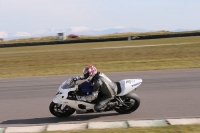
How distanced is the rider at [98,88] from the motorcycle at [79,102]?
12 cm

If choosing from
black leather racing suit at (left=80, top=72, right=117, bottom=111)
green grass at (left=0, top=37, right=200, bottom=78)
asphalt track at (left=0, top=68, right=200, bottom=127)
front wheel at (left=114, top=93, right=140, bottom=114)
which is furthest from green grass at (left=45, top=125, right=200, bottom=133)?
green grass at (left=0, top=37, right=200, bottom=78)

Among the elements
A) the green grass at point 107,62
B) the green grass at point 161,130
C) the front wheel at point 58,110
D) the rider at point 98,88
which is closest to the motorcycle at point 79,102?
the front wheel at point 58,110

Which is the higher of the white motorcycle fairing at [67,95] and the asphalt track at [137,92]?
the white motorcycle fairing at [67,95]

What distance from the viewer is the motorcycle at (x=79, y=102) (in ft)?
29.1

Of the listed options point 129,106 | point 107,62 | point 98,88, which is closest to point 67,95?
point 98,88

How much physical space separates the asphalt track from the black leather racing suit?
390 mm

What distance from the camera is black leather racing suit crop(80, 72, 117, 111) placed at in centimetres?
878

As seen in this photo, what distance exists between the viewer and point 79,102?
8.88m

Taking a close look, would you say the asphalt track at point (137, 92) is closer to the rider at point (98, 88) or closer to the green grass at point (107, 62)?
the rider at point (98, 88)

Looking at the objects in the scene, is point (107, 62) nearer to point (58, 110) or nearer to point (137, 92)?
point (137, 92)

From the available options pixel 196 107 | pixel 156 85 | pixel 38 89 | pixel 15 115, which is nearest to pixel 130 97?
pixel 196 107

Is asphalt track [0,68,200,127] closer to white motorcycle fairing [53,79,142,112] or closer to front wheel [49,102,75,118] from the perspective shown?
front wheel [49,102,75,118]

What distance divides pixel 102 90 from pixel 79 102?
0.67 metres

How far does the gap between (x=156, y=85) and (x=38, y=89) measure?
15.5 ft
